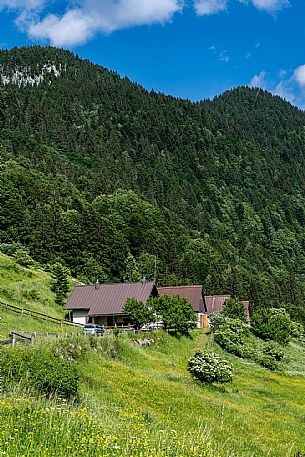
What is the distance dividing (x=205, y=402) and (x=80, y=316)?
3622 centimetres

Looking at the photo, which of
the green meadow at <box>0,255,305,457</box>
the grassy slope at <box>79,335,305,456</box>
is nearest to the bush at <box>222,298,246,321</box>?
the green meadow at <box>0,255,305,457</box>

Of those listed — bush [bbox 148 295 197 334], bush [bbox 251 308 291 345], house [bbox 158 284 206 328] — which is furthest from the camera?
house [bbox 158 284 206 328]

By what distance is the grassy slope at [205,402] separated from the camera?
18.5 metres

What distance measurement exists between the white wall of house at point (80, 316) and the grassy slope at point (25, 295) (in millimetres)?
1308

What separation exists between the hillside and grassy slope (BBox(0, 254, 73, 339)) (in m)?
7.51

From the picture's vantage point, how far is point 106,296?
2317 inches

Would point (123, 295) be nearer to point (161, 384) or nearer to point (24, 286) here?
point (24, 286)

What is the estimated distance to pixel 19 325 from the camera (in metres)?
34.1

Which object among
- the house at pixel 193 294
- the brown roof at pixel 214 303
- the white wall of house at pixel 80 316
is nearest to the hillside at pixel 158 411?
the white wall of house at pixel 80 316

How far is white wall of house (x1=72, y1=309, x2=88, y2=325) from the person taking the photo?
2281 inches

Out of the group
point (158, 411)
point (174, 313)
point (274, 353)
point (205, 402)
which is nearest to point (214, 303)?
point (274, 353)

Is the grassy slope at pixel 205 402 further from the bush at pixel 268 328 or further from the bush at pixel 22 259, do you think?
the bush at pixel 22 259

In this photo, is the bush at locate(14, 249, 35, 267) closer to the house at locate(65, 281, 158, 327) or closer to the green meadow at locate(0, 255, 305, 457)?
the house at locate(65, 281, 158, 327)

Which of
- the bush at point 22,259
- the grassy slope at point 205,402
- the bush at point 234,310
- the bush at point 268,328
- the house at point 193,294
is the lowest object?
the grassy slope at point 205,402
